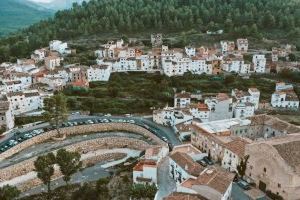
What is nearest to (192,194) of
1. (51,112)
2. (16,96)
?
(51,112)

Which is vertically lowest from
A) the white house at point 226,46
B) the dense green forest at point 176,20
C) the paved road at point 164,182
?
the paved road at point 164,182

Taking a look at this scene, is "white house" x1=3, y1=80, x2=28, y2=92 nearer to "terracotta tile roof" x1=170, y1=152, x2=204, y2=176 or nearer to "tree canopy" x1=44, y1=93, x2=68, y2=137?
"tree canopy" x1=44, y1=93, x2=68, y2=137

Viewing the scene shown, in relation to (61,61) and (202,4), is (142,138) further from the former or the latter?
(202,4)

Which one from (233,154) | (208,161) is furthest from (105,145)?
(233,154)

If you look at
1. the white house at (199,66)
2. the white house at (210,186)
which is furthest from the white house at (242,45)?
the white house at (210,186)

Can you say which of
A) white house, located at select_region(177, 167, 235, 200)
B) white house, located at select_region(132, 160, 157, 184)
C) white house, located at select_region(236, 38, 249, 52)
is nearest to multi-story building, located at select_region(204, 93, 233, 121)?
white house, located at select_region(132, 160, 157, 184)

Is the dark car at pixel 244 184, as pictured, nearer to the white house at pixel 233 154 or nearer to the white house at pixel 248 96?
the white house at pixel 233 154

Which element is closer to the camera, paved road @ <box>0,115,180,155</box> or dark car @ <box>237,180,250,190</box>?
dark car @ <box>237,180,250,190</box>
